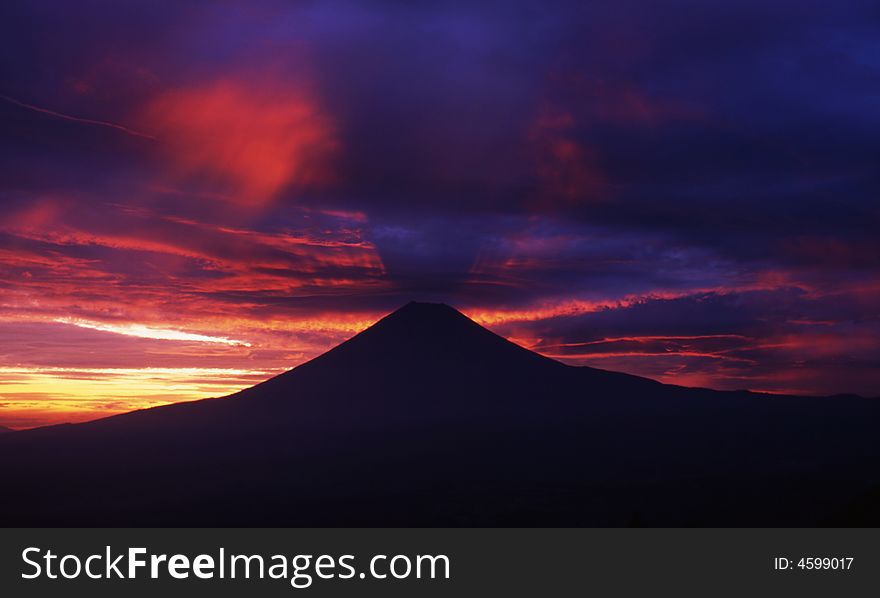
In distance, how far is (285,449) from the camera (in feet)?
612

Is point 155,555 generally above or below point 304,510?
above

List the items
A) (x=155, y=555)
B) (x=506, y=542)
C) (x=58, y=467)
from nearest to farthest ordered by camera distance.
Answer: (x=155, y=555)
(x=506, y=542)
(x=58, y=467)

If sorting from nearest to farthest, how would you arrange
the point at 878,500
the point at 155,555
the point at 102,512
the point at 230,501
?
1. the point at 155,555
2. the point at 878,500
3. the point at 102,512
4. the point at 230,501

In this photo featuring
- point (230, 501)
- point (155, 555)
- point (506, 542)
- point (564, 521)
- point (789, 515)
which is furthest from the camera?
point (230, 501)

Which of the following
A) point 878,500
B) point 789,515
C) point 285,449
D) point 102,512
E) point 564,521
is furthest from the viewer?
point 285,449

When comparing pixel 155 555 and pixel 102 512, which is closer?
pixel 155 555

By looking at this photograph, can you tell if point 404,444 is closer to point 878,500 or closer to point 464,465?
point 464,465

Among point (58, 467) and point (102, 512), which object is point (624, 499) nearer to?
point (102, 512)

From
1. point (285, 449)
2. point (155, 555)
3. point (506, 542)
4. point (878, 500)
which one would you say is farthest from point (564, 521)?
point (285, 449)

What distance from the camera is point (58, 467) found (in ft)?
532

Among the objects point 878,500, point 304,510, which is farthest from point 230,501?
point 878,500

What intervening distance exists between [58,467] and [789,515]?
123405 millimetres

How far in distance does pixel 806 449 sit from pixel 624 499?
271 feet

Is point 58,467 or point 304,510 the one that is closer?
point 304,510
